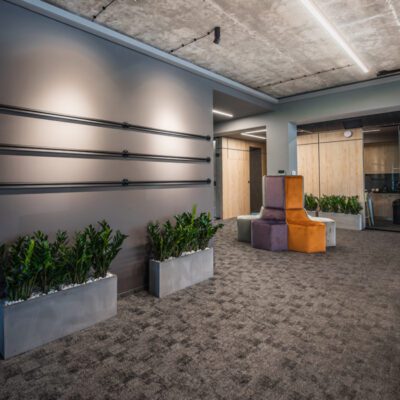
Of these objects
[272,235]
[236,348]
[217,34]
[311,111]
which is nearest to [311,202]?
[311,111]

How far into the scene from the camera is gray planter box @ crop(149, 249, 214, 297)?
3.26 meters

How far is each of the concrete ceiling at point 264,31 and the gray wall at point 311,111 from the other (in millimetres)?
462

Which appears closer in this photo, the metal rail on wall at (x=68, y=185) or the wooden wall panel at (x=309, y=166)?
the metal rail on wall at (x=68, y=185)

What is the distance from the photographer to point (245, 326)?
2.54m

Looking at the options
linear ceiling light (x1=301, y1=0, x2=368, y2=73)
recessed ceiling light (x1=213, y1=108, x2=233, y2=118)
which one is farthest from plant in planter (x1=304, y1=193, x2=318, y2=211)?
linear ceiling light (x1=301, y1=0, x2=368, y2=73)

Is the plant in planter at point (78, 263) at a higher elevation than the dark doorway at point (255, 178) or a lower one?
lower

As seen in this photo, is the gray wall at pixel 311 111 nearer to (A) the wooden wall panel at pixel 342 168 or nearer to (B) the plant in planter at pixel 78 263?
(A) the wooden wall panel at pixel 342 168

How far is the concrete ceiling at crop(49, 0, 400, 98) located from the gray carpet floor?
3.09 meters

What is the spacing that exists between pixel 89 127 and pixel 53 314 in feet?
6.11

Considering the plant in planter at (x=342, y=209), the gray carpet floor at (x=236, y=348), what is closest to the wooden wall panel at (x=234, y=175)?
the plant in planter at (x=342, y=209)

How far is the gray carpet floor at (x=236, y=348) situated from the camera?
1791 millimetres

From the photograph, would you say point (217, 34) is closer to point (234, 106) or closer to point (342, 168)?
point (234, 106)

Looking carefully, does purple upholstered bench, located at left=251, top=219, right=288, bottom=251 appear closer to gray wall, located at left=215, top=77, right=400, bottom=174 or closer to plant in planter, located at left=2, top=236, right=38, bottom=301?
gray wall, located at left=215, top=77, right=400, bottom=174

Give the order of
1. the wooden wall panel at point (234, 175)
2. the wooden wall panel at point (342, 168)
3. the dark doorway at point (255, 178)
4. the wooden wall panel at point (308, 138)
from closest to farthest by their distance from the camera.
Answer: the wooden wall panel at point (342, 168) < the wooden wall panel at point (308, 138) < the wooden wall panel at point (234, 175) < the dark doorway at point (255, 178)
